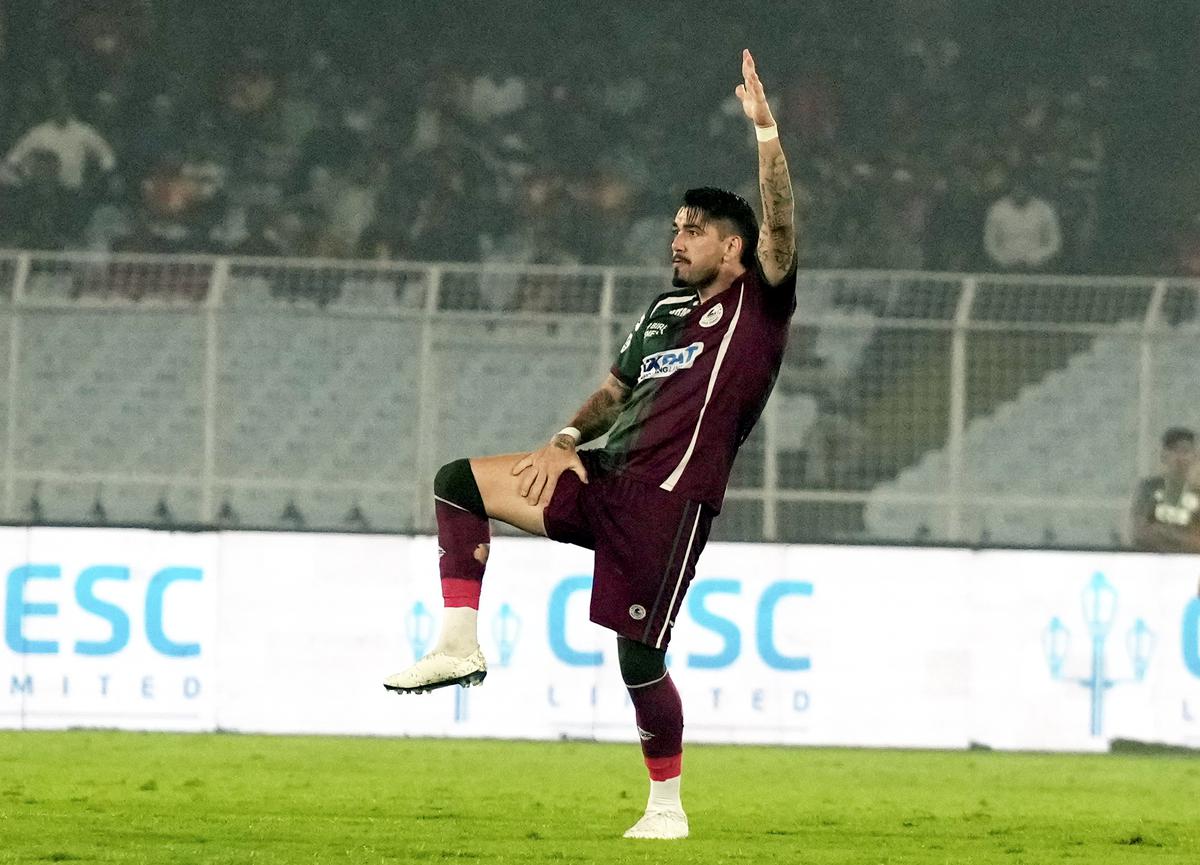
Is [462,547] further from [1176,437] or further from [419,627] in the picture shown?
[1176,437]

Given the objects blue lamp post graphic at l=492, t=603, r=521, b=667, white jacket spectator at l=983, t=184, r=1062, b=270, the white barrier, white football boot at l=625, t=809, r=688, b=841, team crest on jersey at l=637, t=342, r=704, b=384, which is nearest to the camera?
team crest on jersey at l=637, t=342, r=704, b=384

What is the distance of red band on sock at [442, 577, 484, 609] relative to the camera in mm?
4996

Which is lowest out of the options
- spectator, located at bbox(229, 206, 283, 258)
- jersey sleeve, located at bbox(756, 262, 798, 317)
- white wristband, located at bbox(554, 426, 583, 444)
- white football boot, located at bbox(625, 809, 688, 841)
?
white football boot, located at bbox(625, 809, 688, 841)

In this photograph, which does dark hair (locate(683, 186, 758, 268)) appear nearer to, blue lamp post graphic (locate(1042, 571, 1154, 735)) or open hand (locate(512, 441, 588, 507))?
open hand (locate(512, 441, 588, 507))

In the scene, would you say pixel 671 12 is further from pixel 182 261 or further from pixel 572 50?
pixel 182 261

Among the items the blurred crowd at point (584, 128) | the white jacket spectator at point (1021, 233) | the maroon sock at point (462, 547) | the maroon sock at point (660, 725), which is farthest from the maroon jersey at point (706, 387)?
the white jacket spectator at point (1021, 233)

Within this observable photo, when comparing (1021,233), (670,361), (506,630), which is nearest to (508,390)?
(506,630)

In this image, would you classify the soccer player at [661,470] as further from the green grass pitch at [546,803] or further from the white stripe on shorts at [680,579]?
the green grass pitch at [546,803]

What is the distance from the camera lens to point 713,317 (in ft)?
16.6

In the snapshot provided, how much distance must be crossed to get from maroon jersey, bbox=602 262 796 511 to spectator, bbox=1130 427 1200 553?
5.63m

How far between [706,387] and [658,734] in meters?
0.92

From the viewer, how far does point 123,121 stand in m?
16.0

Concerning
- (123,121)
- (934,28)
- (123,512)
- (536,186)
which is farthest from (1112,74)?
(123,512)

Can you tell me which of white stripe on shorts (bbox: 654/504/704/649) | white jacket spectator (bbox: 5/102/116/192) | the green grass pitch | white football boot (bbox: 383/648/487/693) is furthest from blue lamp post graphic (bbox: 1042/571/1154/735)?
white jacket spectator (bbox: 5/102/116/192)
